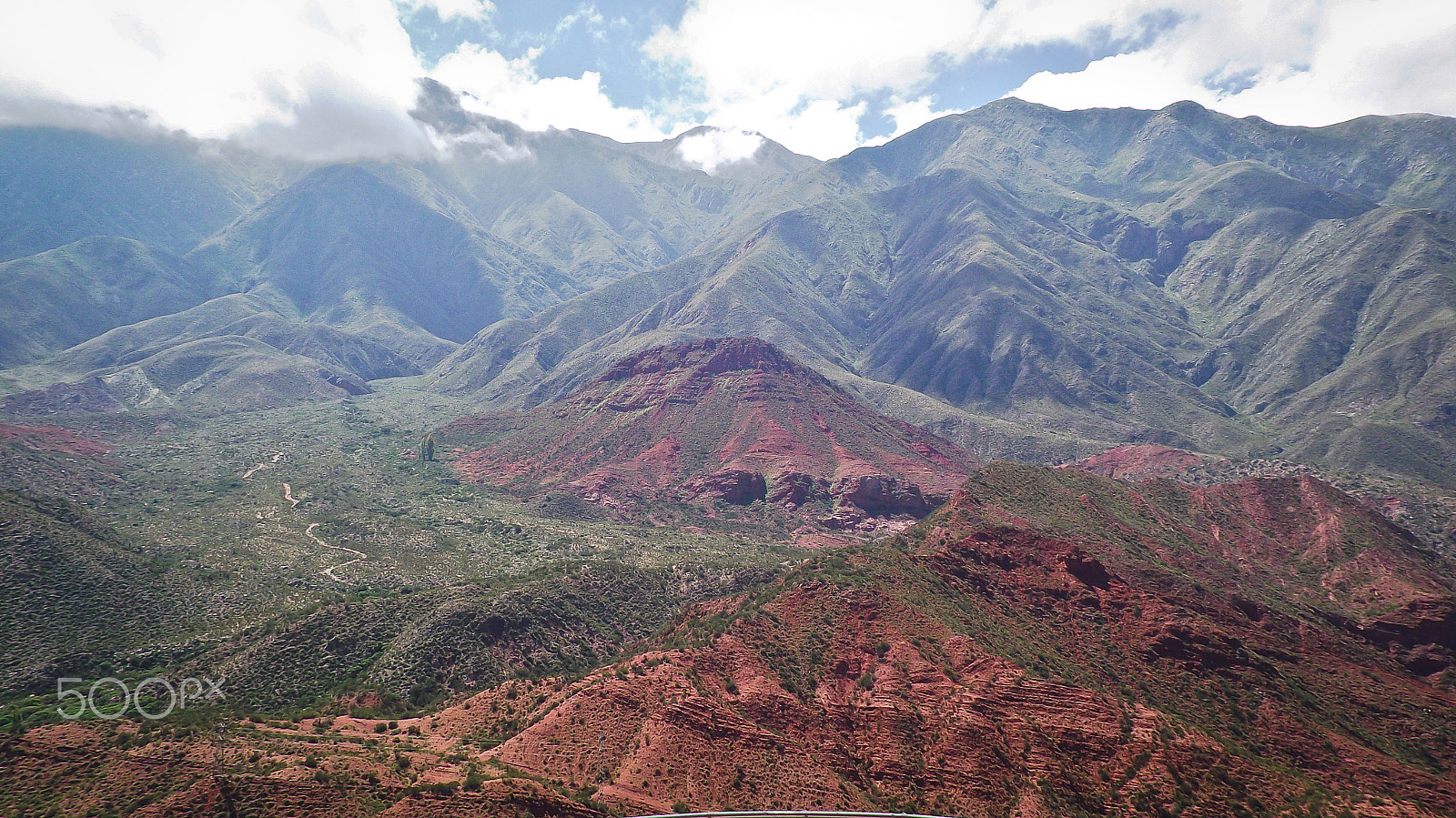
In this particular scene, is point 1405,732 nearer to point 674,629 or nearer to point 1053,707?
point 1053,707

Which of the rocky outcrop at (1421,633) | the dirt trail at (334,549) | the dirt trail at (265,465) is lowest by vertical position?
the dirt trail at (334,549)

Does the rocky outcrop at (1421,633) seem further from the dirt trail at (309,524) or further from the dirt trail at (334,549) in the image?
the dirt trail at (334,549)

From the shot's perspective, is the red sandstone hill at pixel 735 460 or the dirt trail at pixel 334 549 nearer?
the dirt trail at pixel 334 549

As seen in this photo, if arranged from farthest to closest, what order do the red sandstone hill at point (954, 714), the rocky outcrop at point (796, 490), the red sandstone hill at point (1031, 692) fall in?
the rocky outcrop at point (796, 490)
the red sandstone hill at point (1031, 692)
the red sandstone hill at point (954, 714)

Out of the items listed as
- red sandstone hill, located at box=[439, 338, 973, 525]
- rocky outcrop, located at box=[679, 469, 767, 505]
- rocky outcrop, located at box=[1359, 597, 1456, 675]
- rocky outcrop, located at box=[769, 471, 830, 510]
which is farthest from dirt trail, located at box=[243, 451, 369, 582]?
rocky outcrop, located at box=[1359, 597, 1456, 675]

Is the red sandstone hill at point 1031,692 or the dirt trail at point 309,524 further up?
the red sandstone hill at point 1031,692

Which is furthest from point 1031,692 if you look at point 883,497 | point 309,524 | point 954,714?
point 309,524

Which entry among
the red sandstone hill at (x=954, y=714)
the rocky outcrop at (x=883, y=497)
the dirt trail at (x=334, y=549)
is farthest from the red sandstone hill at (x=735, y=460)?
the red sandstone hill at (x=954, y=714)

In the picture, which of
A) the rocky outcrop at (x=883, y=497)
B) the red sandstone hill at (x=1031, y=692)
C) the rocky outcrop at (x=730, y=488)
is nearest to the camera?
the red sandstone hill at (x=1031, y=692)

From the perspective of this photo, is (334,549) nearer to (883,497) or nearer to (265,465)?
(265,465)

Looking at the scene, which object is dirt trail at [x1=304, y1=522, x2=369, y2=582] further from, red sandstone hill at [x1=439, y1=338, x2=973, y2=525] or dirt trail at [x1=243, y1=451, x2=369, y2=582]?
red sandstone hill at [x1=439, y1=338, x2=973, y2=525]

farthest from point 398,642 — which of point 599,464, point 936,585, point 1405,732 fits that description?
point 599,464
